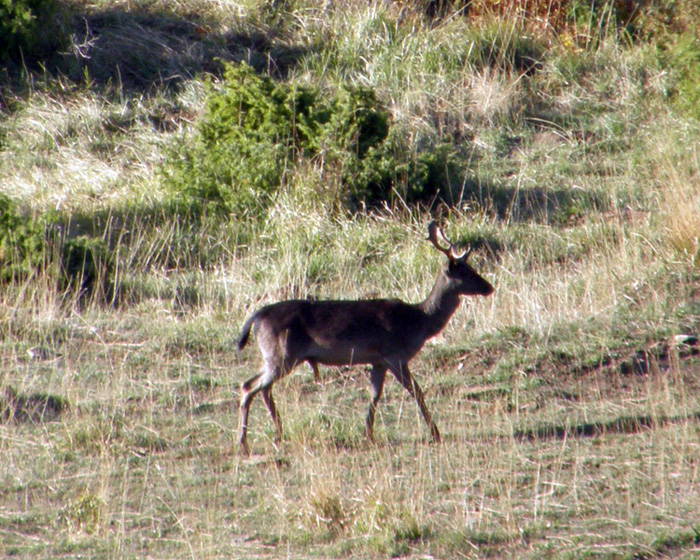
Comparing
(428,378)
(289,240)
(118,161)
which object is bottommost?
(428,378)

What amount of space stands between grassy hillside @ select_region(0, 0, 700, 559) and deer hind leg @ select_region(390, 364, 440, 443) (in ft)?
0.46

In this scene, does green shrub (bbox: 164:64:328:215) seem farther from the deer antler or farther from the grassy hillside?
the deer antler

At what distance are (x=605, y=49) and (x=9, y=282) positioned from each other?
10.6m

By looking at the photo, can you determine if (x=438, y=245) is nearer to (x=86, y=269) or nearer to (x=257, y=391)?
(x=257, y=391)

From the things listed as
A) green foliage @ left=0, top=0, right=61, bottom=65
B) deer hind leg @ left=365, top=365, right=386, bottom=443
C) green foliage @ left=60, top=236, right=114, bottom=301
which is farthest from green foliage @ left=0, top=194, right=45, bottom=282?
green foliage @ left=0, top=0, right=61, bottom=65

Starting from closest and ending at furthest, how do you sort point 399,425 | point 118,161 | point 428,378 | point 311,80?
point 399,425, point 428,378, point 118,161, point 311,80

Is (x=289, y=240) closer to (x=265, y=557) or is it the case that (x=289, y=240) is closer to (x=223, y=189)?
(x=223, y=189)

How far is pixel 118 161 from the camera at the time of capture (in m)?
14.8

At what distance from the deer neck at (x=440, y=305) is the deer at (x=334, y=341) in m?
0.13

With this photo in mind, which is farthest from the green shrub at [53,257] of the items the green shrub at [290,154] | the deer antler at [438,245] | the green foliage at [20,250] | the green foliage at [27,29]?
the green foliage at [27,29]

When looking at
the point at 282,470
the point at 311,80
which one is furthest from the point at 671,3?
the point at 282,470

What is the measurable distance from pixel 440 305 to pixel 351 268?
3.90m

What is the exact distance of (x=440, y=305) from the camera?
7582 mm

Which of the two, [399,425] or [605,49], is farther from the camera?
[605,49]
